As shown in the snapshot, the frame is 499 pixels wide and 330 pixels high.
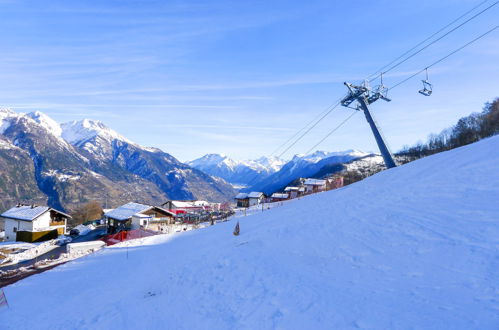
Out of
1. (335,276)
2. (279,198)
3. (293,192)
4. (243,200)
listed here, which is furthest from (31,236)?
(335,276)

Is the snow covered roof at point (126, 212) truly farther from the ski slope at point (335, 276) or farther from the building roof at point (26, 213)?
the ski slope at point (335, 276)

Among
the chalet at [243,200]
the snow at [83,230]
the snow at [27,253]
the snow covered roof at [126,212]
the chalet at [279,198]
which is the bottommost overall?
the snow at [83,230]

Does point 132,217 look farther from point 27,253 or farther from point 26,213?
point 26,213

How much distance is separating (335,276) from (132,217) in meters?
45.1

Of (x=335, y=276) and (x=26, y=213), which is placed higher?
(x=26, y=213)

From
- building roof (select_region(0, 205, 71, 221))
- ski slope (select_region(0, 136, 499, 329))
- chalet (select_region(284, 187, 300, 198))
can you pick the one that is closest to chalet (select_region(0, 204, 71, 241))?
building roof (select_region(0, 205, 71, 221))

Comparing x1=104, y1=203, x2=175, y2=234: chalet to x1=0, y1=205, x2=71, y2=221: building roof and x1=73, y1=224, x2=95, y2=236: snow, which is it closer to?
x1=73, y1=224, x2=95, y2=236: snow

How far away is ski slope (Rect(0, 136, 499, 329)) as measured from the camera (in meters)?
7.72

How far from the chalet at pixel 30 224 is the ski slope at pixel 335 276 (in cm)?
3543

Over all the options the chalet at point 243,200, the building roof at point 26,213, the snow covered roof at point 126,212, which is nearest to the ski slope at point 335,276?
the snow covered roof at point 126,212

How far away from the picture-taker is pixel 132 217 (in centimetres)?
4794

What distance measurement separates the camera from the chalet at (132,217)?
157 ft

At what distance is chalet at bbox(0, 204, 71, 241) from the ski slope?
35425 millimetres

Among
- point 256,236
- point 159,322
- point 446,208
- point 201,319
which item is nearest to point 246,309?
point 201,319
